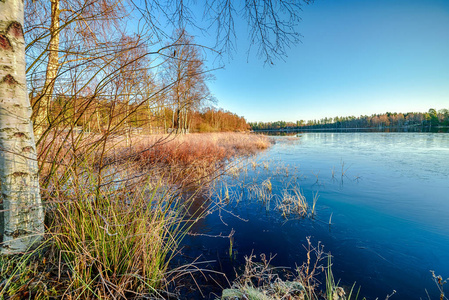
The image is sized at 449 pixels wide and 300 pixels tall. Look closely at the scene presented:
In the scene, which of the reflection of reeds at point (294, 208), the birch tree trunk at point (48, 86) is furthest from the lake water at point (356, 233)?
the birch tree trunk at point (48, 86)

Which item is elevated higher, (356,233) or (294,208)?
(294,208)

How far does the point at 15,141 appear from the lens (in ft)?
4.53

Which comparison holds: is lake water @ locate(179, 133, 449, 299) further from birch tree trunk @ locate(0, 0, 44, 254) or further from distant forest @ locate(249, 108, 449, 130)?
distant forest @ locate(249, 108, 449, 130)

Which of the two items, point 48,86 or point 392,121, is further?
point 392,121

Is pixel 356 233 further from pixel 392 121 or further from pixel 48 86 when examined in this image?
pixel 392 121

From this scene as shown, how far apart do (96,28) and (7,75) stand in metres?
3.20

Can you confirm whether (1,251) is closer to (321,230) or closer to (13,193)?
(13,193)

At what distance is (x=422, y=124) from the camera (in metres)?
72.7

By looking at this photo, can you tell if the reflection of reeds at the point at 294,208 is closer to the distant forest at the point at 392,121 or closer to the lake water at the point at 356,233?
the lake water at the point at 356,233

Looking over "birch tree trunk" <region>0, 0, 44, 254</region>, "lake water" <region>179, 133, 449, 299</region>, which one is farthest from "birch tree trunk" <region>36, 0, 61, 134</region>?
"lake water" <region>179, 133, 449, 299</region>

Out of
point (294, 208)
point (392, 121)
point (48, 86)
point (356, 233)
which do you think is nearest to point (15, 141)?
point (48, 86)

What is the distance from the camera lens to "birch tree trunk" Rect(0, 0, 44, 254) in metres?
1.31

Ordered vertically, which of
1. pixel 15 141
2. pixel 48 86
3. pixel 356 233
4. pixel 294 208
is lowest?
pixel 356 233

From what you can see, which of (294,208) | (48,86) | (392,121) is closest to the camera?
(48,86)
